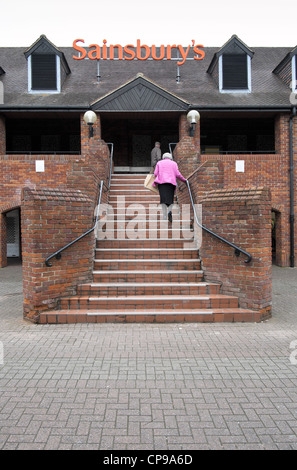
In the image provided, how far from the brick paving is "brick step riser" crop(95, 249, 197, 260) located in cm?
170

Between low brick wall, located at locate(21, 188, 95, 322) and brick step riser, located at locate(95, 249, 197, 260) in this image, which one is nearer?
low brick wall, located at locate(21, 188, 95, 322)

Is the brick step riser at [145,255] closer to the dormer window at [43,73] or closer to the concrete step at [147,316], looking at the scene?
the concrete step at [147,316]

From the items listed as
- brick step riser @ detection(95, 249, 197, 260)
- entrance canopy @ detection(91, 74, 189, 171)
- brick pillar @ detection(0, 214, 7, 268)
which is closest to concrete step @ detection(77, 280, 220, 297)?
brick step riser @ detection(95, 249, 197, 260)

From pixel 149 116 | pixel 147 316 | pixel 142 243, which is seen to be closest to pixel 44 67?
pixel 149 116

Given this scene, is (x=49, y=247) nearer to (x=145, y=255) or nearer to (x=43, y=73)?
(x=145, y=255)

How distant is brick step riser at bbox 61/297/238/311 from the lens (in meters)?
5.29

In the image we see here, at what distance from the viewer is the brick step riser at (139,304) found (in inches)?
208

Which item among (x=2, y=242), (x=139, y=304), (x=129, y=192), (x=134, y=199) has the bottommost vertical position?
(x=139, y=304)

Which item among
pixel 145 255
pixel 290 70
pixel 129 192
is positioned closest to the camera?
pixel 145 255

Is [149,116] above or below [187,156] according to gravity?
above

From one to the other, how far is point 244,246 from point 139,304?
78.5 inches

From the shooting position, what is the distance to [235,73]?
45.9 feet

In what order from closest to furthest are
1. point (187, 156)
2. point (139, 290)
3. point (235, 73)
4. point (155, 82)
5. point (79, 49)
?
1. point (139, 290)
2. point (187, 156)
3. point (155, 82)
4. point (235, 73)
5. point (79, 49)

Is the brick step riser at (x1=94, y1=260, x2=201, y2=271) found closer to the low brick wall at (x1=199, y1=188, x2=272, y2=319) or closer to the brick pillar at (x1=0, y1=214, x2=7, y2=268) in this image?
the low brick wall at (x1=199, y1=188, x2=272, y2=319)
